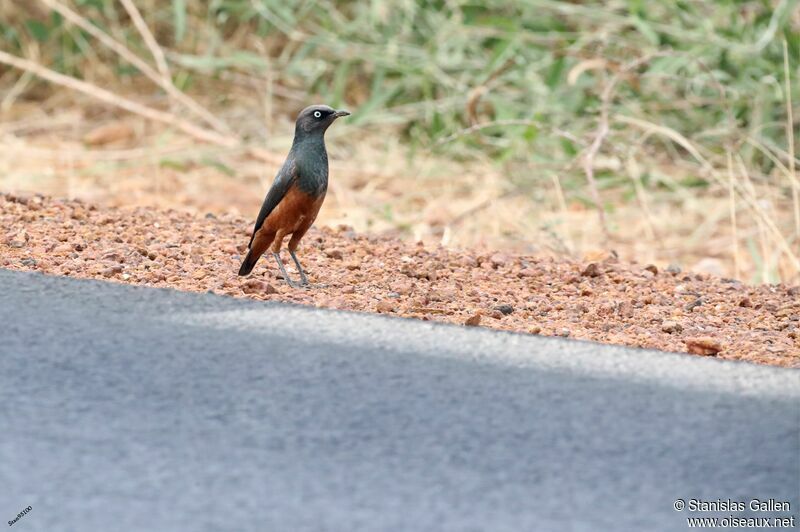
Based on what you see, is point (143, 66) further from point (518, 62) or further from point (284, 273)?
point (284, 273)

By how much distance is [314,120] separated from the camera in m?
2.92

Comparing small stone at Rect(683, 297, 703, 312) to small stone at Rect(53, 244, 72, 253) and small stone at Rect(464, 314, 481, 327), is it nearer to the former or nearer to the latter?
small stone at Rect(464, 314, 481, 327)

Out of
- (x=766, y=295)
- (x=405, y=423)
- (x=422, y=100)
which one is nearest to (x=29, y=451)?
(x=405, y=423)

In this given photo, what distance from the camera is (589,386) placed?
2256mm

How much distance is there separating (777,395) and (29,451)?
123 cm

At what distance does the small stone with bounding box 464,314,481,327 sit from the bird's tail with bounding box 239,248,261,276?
495 mm

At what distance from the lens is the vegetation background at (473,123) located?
4.88 metres

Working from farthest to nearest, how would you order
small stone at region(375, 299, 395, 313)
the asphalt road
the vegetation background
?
1. the vegetation background
2. small stone at region(375, 299, 395, 313)
3. the asphalt road

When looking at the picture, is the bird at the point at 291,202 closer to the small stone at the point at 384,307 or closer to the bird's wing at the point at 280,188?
the bird's wing at the point at 280,188

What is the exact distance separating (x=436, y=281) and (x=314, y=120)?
45 centimetres

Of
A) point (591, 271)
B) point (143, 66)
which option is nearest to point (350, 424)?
point (591, 271)

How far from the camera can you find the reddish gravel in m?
2.70

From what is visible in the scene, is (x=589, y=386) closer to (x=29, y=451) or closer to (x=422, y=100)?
(x=29, y=451)

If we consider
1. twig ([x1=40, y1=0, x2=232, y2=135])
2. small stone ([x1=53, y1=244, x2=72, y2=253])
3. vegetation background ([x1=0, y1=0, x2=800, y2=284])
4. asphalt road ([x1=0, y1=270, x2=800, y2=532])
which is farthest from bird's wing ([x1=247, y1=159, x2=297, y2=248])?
twig ([x1=40, y1=0, x2=232, y2=135])
